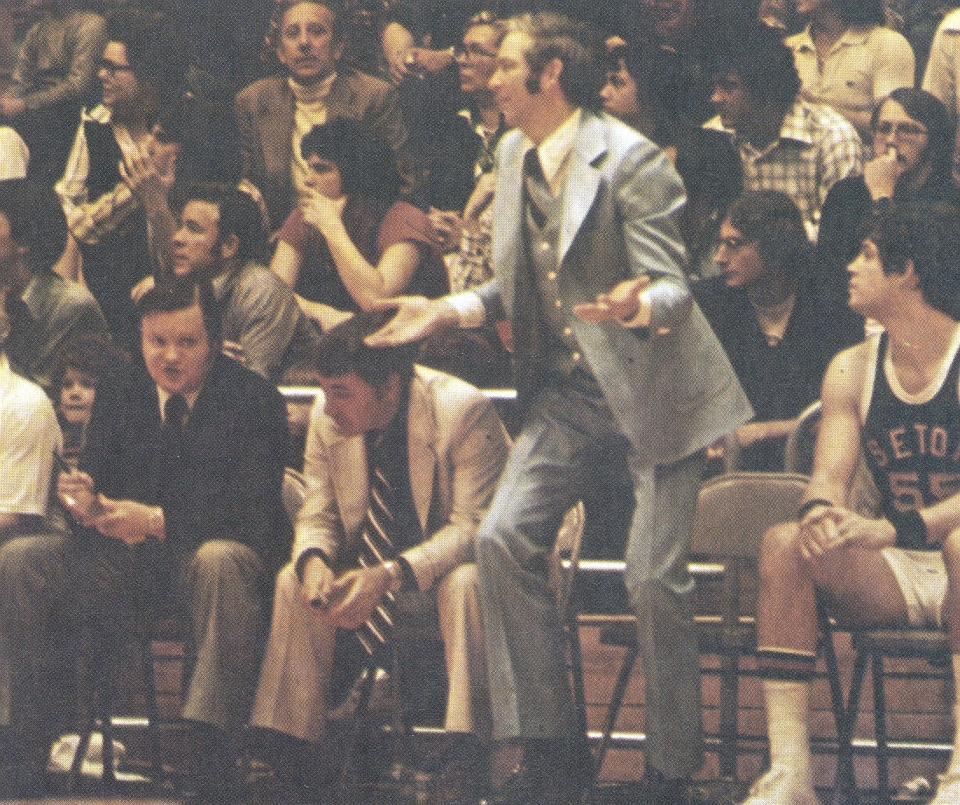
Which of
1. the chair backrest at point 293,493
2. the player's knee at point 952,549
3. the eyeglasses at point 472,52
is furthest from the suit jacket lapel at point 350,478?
the player's knee at point 952,549

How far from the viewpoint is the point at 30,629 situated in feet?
24.1

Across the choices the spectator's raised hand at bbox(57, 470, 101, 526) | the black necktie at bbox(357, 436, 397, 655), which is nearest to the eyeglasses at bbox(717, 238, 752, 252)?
the black necktie at bbox(357, 436, 397, 655)

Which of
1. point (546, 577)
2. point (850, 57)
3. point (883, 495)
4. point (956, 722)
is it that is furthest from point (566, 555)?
point (850, 57)

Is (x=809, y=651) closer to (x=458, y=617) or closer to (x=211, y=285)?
(x=458, y=617)

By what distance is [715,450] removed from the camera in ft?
23.2

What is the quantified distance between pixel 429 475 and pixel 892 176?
162 cm

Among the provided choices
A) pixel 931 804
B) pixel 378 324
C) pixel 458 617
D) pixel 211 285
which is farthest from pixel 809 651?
pixel 211 285

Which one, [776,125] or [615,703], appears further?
[776,125]

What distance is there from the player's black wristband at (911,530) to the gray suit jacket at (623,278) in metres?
0.52

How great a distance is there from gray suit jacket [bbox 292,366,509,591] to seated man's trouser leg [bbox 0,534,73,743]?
0.75 meters

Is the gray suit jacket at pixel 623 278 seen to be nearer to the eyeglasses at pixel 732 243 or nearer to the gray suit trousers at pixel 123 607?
the eyeglasses at pixel 732 243

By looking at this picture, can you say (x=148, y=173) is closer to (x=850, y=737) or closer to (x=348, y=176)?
Answer: (x=348, y=176)

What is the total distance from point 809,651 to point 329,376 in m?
1.61

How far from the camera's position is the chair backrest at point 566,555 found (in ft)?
22.9
